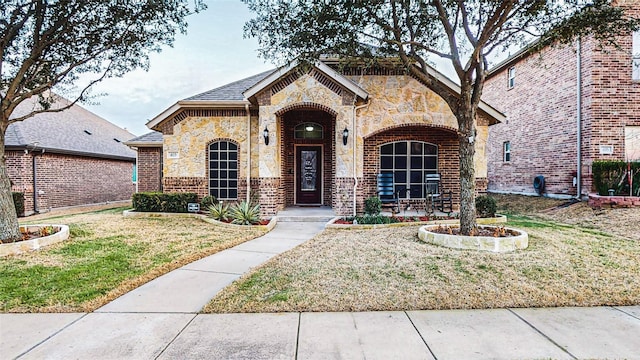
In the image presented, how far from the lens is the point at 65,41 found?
7371mm

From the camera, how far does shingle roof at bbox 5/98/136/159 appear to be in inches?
531

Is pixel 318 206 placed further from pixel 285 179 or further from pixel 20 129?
pixel 20 129

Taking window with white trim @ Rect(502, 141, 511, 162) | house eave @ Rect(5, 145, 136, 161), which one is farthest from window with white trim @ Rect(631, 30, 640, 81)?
house eave @ Rect(5, 145, 136, 161)

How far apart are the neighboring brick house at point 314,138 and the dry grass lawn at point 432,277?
399cm

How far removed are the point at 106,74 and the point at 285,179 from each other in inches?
236

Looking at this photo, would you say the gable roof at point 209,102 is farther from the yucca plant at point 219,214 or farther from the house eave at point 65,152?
the house eave at point 65,152

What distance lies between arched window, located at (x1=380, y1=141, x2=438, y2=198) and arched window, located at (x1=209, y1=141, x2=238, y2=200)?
15.9 feet

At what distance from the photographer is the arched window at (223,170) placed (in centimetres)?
1138

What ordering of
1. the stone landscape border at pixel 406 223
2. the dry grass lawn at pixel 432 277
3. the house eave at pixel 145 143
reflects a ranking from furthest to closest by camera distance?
the house eave at pixel 145 143
the stone landscape border at pixel 406 223
the dry grass lawn at pixel 432 277

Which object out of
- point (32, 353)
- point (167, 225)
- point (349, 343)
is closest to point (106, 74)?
point (167, 225)

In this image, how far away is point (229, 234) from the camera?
25.7 ft

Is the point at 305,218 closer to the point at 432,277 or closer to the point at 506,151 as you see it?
the point at 432,277

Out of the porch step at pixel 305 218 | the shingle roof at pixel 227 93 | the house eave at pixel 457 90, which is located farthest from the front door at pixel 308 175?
the house eave at pixel 457 90

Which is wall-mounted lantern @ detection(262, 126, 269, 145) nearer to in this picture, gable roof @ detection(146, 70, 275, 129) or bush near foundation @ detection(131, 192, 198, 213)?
gable roof @ detection(146, 70, 275, 129)
